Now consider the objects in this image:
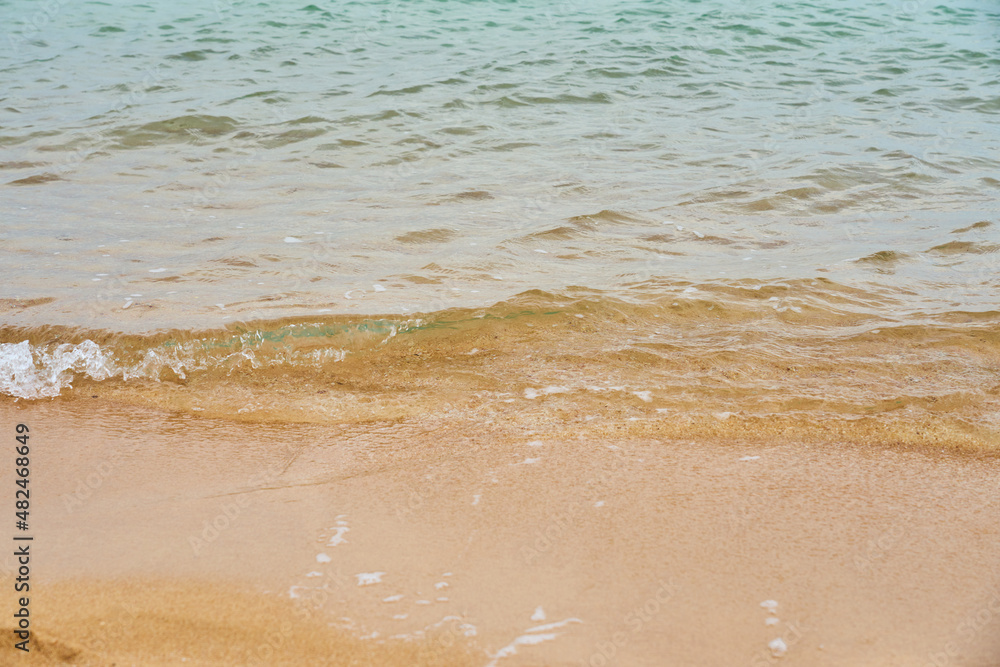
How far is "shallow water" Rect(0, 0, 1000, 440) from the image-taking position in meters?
3.69

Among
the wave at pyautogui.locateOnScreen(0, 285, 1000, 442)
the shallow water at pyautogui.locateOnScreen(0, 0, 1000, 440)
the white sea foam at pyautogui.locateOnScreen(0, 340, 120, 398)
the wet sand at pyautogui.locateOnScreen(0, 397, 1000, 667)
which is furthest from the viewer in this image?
the shallow water at pyautogui.locateOnScreen(0, 0, 1000, 440)

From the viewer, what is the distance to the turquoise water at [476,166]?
15.1ft

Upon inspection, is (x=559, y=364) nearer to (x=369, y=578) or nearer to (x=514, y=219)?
(x=369, y=578)

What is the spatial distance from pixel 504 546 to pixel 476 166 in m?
5.12

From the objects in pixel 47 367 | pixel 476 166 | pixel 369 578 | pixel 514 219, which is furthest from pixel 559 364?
pixel 476 166

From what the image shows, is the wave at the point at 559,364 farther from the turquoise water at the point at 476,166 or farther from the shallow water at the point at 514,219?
the turquoise water at the point at 476,166

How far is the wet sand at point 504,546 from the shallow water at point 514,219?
460 mm

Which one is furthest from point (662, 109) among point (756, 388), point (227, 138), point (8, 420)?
point (8, 420)

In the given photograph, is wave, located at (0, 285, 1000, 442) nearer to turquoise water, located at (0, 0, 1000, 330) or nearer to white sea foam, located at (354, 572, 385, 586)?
turquoise water, located at (0, 0, 1000, 330)

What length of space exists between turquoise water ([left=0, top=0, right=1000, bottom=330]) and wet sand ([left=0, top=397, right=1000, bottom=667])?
1.35 meters

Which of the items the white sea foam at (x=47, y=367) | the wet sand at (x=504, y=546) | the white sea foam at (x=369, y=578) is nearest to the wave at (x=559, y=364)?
the white sea foam at (x=47, y=367)

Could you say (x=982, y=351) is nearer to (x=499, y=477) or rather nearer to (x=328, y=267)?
(x=499, y=477)

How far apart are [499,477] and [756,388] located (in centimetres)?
135

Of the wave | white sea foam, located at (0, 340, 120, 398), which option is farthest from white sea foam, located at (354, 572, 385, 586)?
white sea foam, located at (0, 340, 120, 398)
